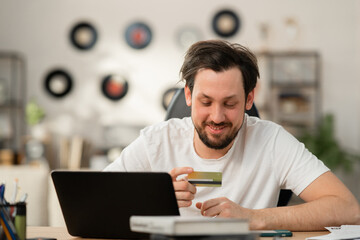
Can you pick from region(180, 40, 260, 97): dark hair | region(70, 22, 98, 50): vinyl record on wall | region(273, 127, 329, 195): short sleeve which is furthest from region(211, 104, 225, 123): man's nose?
region(70, 22, 98, 50): vinyl record on wall

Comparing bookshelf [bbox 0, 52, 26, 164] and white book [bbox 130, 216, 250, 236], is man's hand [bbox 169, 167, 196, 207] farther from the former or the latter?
bookshelf [bbox 0, 52, 26, 164]

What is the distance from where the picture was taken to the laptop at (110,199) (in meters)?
1.24

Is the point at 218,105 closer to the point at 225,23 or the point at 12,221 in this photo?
the point at 12,221

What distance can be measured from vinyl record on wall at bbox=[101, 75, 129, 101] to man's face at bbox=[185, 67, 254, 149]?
4.34 meters

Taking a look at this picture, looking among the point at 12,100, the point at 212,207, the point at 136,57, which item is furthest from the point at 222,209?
the point at 12,100

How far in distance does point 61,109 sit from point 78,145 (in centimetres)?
59

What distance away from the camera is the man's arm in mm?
1427

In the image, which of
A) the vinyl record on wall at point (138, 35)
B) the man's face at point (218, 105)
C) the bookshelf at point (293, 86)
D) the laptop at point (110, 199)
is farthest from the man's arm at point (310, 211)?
the vinyl record on wall at point (138, 35)

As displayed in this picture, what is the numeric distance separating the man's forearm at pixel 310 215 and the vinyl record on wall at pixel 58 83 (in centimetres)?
480

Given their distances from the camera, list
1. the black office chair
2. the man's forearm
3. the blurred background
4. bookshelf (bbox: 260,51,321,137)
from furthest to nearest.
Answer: the blurred background → bookshelf (bbox: 260,51,321,137) → the black office chair → the man's forearm

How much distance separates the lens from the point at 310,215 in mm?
1554

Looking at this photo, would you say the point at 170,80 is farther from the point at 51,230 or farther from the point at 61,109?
the point at 51,230

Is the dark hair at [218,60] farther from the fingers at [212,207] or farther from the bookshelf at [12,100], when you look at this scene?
the bookshelf at [12,100]

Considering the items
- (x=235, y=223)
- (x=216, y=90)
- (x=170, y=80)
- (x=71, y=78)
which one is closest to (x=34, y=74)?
(x=71, y=78)
